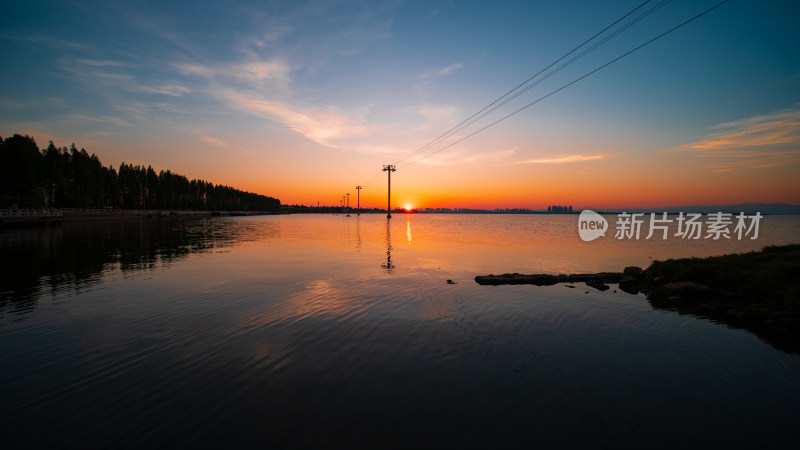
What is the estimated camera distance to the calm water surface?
656 cm

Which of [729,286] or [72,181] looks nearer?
[729,286]

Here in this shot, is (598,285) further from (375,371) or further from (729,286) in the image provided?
(375,371)

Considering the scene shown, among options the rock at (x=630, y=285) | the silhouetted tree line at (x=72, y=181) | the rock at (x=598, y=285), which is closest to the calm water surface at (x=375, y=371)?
the rock at (x=598, y=285)

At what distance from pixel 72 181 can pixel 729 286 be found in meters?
162

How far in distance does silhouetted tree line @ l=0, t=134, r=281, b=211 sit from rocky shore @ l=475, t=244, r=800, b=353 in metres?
120

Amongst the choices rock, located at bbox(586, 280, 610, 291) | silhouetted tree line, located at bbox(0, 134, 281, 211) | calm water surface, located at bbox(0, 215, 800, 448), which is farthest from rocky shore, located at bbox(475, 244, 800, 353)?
silhouetted tree line, located at bbox(0, 134, 281, 211)

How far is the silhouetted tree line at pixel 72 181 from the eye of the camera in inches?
3115

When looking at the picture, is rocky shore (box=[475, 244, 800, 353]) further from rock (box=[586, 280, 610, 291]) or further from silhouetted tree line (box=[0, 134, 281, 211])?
silhouetted tree line (box=[0, 134, 281, 211])

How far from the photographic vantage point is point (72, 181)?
108 metres

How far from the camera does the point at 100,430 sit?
6.29m

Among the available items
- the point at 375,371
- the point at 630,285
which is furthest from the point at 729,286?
the point at 375,371

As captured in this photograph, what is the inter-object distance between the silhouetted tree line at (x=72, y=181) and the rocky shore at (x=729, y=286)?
393ft

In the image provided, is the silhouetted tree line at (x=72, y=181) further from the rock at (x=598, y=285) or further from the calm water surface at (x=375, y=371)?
the rock at (x=598, y=285)

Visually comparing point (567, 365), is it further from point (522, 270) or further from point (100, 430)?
point (522, 270)
